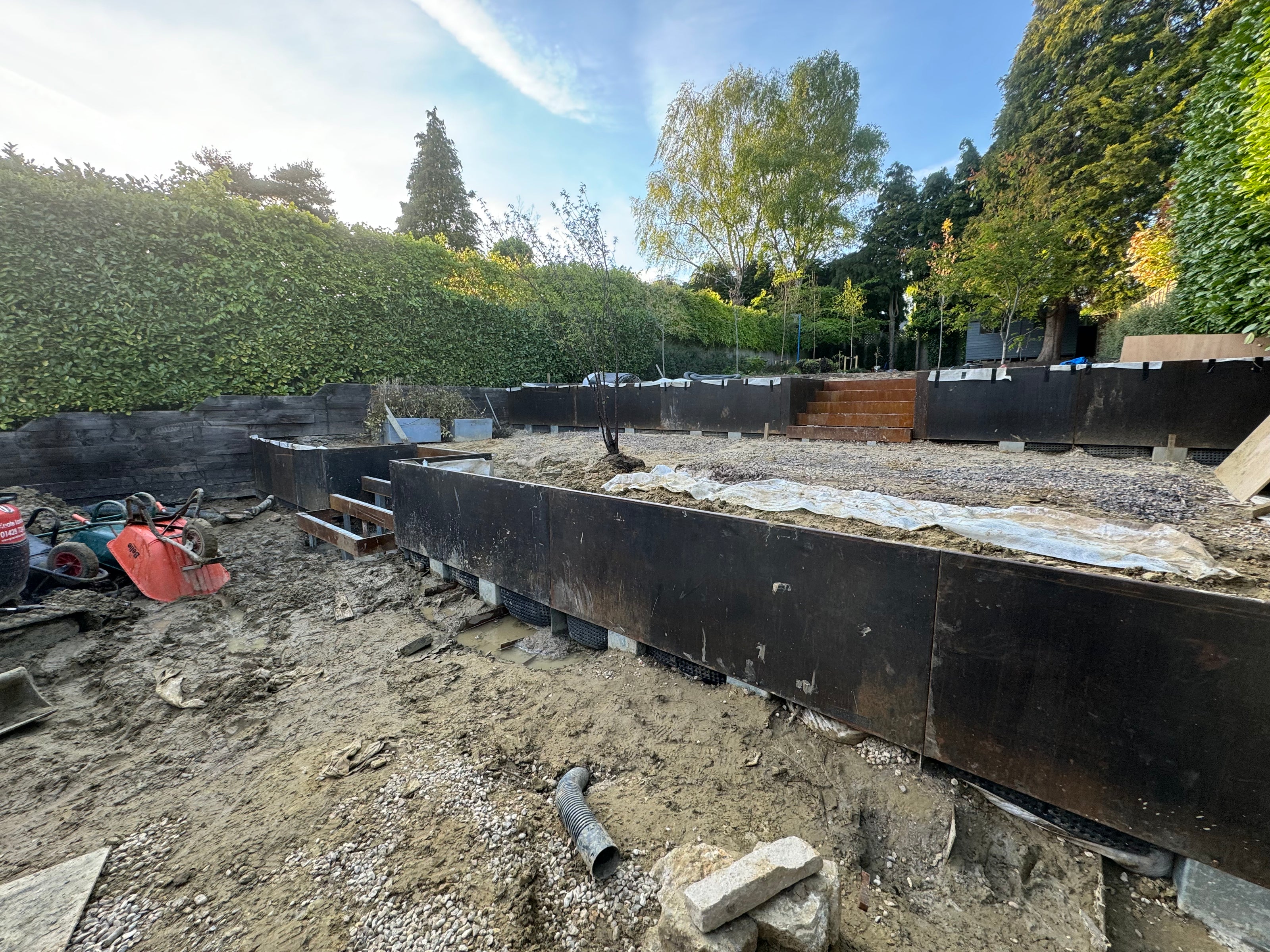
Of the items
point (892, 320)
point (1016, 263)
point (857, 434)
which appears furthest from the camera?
point (892, 320)

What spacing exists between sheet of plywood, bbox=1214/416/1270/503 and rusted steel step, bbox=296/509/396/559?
6161mm

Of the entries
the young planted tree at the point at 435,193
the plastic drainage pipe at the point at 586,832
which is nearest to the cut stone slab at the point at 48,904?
the plastic drainage pipe at the point at 586,832

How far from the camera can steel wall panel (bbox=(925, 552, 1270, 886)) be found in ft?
4.20

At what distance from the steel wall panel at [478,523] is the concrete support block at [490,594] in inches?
2.4

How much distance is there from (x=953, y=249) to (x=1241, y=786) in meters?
15.8

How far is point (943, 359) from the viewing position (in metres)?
22.7

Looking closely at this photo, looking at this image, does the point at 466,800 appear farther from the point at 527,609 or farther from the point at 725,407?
the point at 725,407

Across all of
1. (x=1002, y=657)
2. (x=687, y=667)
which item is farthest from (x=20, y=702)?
(x=1002, y=657)

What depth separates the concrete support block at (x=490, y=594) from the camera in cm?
372

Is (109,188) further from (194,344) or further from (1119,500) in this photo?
(1119,500)

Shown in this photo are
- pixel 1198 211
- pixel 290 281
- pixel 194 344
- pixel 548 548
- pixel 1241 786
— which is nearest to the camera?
pixel 1241 786

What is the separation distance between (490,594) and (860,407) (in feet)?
18.6

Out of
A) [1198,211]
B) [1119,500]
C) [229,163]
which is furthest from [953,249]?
[229,163]

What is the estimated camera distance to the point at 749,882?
4.06ft
